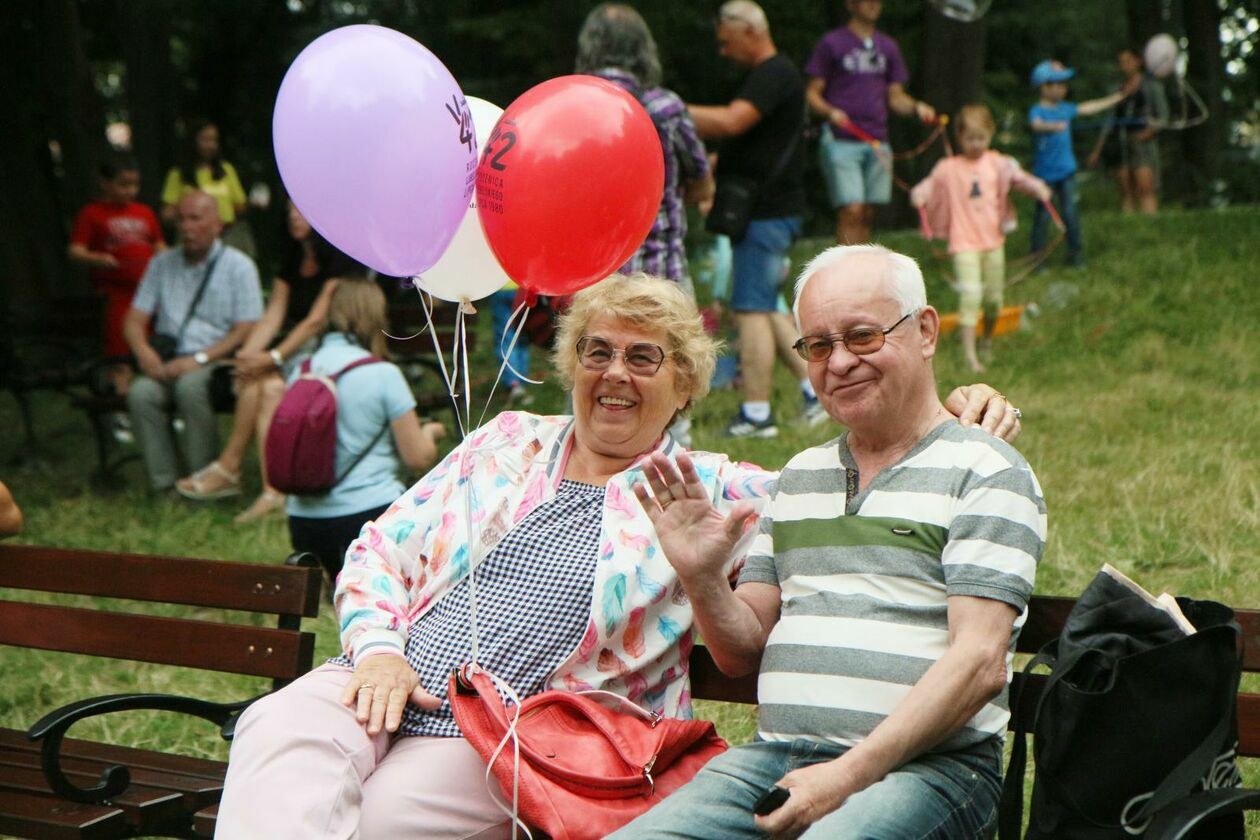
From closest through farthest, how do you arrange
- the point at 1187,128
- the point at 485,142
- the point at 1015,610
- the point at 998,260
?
the point at 1015,610 → the point at 485,142 → the point at 998,260 → the point at 1187,128

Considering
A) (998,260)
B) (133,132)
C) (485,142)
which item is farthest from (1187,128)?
(485,142)

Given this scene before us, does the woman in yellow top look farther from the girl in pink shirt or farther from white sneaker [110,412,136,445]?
the girl in pink shirt

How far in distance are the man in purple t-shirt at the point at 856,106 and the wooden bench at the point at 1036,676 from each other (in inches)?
276

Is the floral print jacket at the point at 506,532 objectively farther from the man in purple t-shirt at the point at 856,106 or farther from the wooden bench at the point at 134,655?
the man in purple t-shirt at the point at 856,106

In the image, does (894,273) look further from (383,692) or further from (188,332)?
(188,332)

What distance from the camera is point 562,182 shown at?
3166mm

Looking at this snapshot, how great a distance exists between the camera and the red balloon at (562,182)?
125 inches

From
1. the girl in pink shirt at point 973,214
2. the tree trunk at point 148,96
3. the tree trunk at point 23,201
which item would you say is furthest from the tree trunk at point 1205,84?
the tree trunk at point 23,201

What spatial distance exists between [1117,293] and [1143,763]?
9178mm

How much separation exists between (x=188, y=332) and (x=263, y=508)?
1.45 m

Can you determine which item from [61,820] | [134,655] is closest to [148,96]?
[134,655]

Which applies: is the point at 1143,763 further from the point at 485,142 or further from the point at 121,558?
the point at 121,558

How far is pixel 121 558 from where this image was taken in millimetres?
3951

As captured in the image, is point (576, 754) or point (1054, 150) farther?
point (1054, 150)
